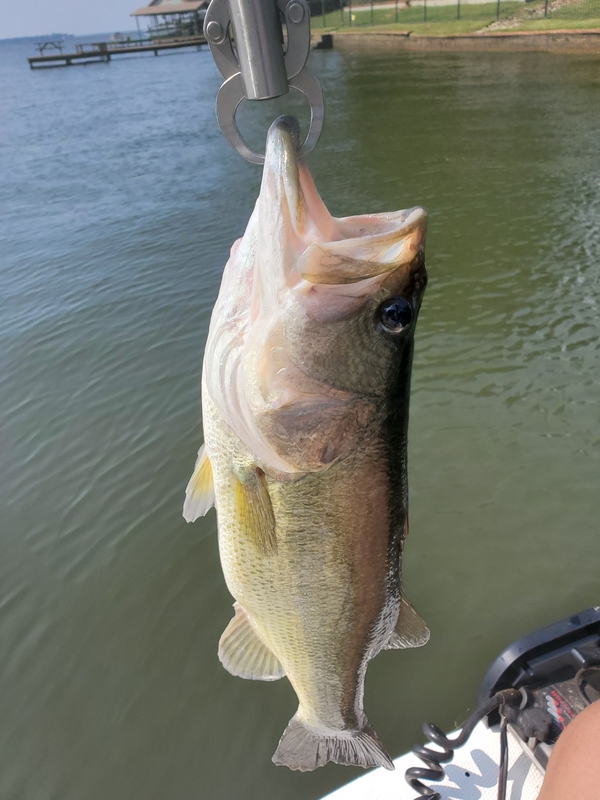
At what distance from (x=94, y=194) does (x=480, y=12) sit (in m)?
34.9

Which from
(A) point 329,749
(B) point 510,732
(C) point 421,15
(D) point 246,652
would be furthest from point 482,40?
(A) point 329,749

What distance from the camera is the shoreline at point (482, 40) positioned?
2584cm

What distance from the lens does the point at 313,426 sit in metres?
1.60

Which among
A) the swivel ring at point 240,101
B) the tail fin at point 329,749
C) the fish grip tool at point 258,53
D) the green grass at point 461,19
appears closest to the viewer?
the fish grip tool at point 258,53

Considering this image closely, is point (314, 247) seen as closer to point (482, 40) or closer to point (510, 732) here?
point (510, 732)

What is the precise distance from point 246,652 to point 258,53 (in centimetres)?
192

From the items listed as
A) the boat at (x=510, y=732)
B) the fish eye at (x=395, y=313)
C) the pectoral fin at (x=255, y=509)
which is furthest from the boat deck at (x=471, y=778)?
the fish eye at (x=395, y=313)

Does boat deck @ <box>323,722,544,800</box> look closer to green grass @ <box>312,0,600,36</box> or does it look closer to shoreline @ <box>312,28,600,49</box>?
shoreline @ <box>312,28,600,49</box>

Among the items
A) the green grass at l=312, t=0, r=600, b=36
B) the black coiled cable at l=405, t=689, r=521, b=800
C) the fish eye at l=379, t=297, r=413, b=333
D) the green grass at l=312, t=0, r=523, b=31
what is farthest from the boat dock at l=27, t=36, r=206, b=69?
the black coiled cable at l=405, t=689, r=521, b=800

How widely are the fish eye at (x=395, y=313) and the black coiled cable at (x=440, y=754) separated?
1955mm

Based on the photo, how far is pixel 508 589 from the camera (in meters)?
4.43

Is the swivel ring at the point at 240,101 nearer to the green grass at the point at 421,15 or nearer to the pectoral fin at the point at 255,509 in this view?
the pectoral fin at the point at 255,509

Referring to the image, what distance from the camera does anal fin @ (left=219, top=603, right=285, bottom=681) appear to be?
6.98 feet

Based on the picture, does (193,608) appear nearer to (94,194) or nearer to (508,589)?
(508,589)
